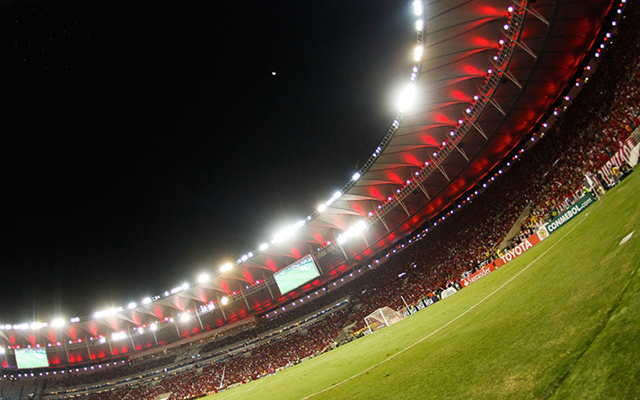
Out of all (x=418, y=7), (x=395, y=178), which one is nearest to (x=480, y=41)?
(x=418, y=7)

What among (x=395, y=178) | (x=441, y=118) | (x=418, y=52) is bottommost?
(x=395, y=178)

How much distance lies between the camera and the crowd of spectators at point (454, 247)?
20.6 metres

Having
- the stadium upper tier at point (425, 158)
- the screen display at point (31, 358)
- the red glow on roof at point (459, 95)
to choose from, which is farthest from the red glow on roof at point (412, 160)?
the screen display at point (31, 358)

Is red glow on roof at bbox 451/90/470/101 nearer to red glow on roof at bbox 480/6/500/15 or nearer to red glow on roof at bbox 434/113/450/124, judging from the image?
red glow on roof at bbox 434/113/450/124

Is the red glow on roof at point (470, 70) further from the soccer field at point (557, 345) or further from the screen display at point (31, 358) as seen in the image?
the screen display at point (31, 358)

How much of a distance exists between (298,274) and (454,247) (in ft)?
63.0

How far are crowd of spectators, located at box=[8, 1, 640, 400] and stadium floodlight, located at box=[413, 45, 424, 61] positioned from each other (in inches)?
468

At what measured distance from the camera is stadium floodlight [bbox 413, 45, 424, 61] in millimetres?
22781

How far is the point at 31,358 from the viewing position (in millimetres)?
51531

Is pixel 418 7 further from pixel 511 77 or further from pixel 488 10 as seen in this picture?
pixel 511 77

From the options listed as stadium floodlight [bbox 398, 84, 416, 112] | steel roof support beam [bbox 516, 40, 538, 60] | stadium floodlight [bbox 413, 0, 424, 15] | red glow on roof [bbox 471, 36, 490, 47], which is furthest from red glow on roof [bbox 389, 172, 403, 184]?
stadium floodlight [bbox 413, 0, 424, 15]

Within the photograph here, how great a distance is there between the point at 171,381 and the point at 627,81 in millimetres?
58913

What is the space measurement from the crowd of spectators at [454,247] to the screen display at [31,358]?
19.0 ft

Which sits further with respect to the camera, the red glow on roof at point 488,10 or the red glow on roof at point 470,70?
the red glow on roof at point 470,70
